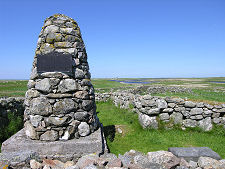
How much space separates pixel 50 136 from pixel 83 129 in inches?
41.2

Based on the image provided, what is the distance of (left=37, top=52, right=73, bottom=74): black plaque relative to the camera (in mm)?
4855

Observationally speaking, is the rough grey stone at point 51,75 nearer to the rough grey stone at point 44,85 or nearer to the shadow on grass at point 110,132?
the rough grey stone at point 44,85

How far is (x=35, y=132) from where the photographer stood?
15.6 feet

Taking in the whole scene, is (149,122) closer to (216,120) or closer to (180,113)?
(180,113)

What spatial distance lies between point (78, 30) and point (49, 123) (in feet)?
11.4

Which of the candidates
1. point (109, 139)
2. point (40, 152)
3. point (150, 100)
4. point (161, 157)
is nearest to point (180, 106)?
point (150, 100)

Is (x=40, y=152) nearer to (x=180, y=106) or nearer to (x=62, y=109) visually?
(x=62, y=109)

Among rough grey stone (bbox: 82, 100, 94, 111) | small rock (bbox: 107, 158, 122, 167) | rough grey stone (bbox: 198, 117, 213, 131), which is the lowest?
rough grey stone (bbox: 198, 117, 213, 131)

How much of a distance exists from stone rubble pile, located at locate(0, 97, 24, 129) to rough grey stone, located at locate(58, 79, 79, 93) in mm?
4145

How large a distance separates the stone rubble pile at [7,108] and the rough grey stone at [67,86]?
415 centimetres

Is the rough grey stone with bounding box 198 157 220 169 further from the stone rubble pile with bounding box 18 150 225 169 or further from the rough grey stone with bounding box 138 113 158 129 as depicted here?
the rough grey stone with bounding box 138 113 158 129

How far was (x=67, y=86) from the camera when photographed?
4.87 m

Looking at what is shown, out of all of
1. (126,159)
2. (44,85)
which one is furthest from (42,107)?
(126,159)

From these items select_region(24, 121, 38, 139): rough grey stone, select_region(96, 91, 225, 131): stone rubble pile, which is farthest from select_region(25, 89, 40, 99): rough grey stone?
select_region(96, 91, 225, 131): stone rubble pile
